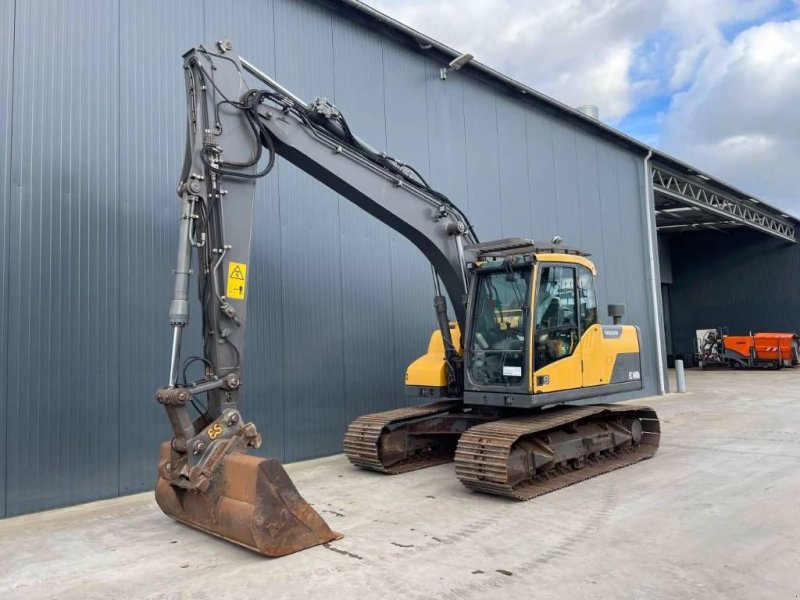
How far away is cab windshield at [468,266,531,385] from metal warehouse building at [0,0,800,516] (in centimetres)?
276

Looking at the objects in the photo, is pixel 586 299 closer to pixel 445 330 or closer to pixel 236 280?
pixel 445 330

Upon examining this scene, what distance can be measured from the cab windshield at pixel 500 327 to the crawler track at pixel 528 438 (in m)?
0.59

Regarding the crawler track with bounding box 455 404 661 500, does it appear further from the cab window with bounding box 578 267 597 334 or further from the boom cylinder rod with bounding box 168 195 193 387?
the boom cylinder rod with bounding box 168 195 193 387

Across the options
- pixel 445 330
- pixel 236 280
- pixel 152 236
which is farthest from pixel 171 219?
pixel 445 330

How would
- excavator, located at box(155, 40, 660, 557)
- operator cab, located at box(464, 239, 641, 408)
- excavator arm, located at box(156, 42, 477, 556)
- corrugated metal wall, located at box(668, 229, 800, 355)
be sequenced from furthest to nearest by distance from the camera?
corrugated metal wall, located at box(668, 229, 800, 355)
operator cab, located at box(464, 239, 641, 408)
excavator, located at box(155, 40, 660, 557)
excavator arm, located at box(156, 42, 477, 556)

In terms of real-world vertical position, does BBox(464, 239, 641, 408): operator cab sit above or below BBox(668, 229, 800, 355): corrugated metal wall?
below

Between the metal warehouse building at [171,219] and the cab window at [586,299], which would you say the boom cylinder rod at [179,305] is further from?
the cab window at [586,299]

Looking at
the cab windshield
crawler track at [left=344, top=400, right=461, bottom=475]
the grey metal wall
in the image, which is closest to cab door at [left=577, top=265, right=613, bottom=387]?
the cab windshield

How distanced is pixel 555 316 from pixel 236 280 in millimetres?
3738

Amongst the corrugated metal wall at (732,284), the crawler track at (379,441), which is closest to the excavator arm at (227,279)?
the crawler track at (379,441)

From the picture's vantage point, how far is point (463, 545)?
16.3ft

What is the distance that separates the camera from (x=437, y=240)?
7.61 metres

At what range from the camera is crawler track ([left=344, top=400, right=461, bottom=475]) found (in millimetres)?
7613

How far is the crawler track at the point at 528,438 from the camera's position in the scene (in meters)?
6.26
